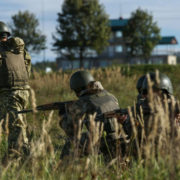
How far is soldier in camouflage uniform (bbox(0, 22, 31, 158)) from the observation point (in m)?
5.82

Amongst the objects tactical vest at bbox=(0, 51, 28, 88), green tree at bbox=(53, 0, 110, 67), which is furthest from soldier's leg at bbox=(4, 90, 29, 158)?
green tree at bbox=(53, 0, 110, 67)

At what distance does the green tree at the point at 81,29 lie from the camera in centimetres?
4753

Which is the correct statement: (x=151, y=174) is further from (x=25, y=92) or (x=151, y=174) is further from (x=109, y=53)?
(x=109, y=53)

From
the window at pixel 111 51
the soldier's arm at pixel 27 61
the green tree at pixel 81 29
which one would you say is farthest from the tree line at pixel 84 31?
the soldier's arm at pixel 27 61

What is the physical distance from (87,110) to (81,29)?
44.6m

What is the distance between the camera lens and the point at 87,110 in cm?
445

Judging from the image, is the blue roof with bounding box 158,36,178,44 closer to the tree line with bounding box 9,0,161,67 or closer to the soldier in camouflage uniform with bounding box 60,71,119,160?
the tree line with bounding box 9,0,161,67

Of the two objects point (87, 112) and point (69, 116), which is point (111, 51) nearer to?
point (87, 112)

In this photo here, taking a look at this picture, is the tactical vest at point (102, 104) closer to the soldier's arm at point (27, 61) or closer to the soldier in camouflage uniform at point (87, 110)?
the soldier in camouflage uniform at point (87, 110)

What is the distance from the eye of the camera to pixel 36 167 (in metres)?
3.07

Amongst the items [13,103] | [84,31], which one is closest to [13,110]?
[13,103]

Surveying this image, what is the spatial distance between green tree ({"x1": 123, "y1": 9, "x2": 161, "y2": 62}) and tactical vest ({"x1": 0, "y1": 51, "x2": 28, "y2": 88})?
47.0 metres

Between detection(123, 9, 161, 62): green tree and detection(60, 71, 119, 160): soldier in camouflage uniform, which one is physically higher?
detection(123, 9, 161, 62): green tree

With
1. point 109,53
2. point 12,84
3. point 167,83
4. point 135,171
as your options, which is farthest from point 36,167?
point 109,53
